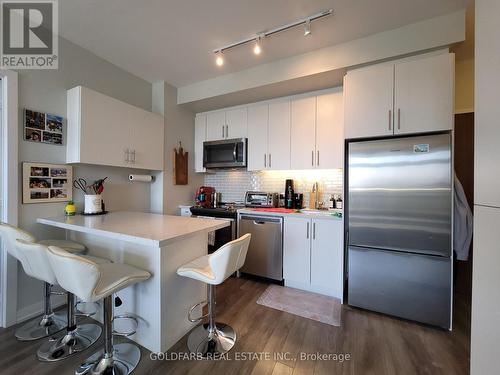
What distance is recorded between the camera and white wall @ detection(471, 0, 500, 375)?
78cm

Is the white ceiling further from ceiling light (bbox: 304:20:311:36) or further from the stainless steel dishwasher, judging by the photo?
the stainless steel dishwasher

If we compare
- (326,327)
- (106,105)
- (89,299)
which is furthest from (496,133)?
(106,105)

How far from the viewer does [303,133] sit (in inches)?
104

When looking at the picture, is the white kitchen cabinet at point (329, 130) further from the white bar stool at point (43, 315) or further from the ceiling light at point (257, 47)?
the white bar stool at point (43, 315)

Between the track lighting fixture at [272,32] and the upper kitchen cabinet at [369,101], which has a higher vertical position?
the track lighting fixture at [272,32]

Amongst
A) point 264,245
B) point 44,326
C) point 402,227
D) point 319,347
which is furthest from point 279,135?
point 44,326

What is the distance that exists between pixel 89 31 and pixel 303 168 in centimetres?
258

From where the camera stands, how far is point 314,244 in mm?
2303

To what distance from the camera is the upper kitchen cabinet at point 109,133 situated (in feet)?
6.61

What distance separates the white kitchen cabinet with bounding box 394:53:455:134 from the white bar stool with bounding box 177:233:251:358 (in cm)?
172

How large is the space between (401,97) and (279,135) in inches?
52.1

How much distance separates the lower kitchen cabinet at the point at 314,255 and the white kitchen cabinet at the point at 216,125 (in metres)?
1.65

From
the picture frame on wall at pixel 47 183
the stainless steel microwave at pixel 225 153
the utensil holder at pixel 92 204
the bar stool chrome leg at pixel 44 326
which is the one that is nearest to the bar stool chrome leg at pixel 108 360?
the bar stool chrome leg at pixel 44 326

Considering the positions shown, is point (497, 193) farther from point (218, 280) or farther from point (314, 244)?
point (314, 244)
